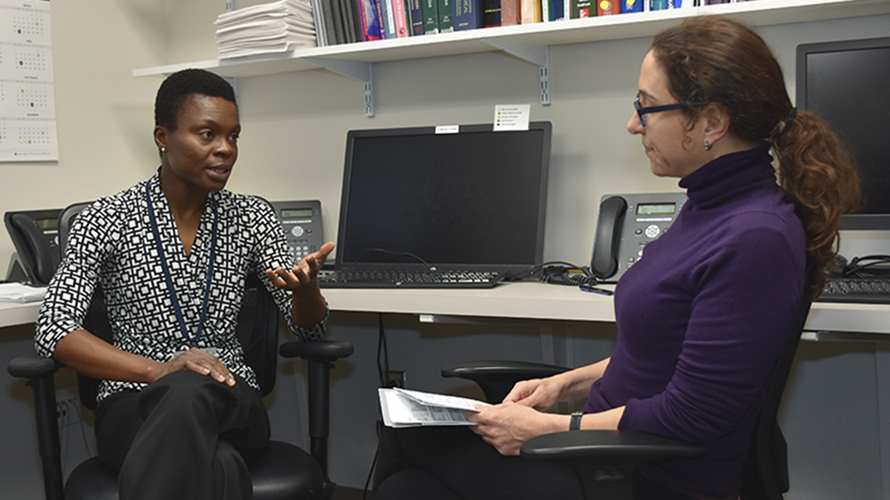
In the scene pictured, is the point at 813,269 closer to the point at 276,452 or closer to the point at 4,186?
the point at 276,452

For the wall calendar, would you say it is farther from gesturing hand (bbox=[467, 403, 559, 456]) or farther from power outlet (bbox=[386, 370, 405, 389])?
gesturing hand (bbox=[467, 403, 559, 456])

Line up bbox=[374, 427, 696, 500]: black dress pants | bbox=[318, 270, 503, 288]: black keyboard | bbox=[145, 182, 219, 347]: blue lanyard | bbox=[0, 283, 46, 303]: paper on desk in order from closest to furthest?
bbox=[374, 427, 696, 500]: black dress pants
bbox=[145, 182, 219, 347]: blue lanyard
bbox=[0, 283, 46, 303]: paper on desk
bbox=[318, 270, 503, 288]: black keyboard

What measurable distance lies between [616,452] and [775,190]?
431mm

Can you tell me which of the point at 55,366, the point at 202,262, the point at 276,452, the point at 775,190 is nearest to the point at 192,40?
the point at 202,262

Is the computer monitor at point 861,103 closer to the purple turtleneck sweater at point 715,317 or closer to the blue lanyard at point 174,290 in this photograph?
the purple turtleneck sweater at point 715,317

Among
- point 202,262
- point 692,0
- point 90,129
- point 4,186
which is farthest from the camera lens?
point 90,129

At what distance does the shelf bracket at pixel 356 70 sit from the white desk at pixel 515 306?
75cm

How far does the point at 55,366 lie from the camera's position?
1.35m

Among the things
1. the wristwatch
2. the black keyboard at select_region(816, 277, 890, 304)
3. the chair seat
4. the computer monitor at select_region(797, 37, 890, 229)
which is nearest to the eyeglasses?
the wristwatch

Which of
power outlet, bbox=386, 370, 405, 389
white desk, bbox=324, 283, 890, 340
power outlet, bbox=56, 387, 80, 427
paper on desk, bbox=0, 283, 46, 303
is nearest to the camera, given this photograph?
white desk, bbox=324, 283, 890, 340

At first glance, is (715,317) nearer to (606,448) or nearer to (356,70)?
(606,448)

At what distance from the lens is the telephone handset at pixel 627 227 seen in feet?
6.00

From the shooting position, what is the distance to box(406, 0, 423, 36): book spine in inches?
81.4

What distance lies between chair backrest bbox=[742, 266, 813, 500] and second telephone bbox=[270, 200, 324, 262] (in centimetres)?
152
